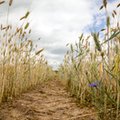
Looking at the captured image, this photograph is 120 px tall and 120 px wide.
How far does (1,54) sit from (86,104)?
126 centimetres

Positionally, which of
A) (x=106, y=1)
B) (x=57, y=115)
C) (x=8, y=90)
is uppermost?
(x=106, y=1)

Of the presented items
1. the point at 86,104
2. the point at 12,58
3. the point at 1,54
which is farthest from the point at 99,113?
the point at 12,58

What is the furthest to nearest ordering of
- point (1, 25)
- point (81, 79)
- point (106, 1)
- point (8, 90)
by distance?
1. point (81, 79)
2. point (8, 90)
3. point (1, 25)
4. point (106, 1)

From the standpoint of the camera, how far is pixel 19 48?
14.8 ft

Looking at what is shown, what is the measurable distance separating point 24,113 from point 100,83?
3.59 feet

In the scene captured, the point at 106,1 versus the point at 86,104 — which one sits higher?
the point at 106,1

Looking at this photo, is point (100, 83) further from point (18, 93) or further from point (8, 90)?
point (18, 93)

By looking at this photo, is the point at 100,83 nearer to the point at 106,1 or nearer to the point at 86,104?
the point at 106,1

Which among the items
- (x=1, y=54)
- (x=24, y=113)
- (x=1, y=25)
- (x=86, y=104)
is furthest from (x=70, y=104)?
(x=1, y=25)

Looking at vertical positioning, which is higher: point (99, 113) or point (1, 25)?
point (1, 25)

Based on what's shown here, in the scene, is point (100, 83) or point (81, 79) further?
point (81, 79)

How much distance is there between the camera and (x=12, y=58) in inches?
168

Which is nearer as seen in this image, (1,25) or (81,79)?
(1,25)

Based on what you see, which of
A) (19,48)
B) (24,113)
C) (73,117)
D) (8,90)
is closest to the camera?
(73,117)
